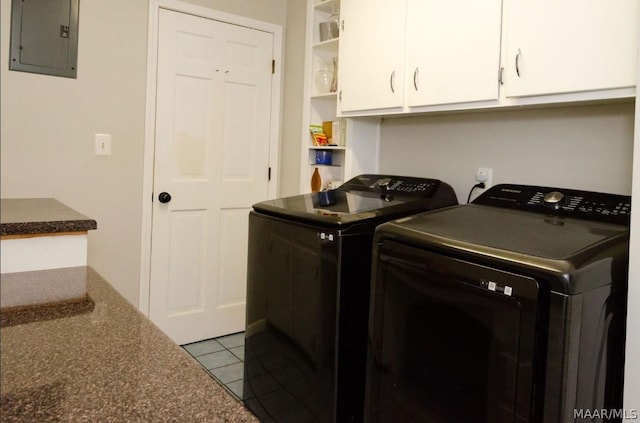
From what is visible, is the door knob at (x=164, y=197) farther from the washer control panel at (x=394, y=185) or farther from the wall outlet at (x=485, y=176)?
the wall outlet at (x=485, y=176)

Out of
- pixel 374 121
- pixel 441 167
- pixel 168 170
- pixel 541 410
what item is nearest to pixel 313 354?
pixel 541 410

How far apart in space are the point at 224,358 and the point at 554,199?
2093mm

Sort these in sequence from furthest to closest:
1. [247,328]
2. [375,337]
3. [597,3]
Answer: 1. [247,328]
2. [375,337]
3. [597,3]

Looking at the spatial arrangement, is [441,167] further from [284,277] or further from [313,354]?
[313,354]

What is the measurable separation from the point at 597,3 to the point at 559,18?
11 centimetres

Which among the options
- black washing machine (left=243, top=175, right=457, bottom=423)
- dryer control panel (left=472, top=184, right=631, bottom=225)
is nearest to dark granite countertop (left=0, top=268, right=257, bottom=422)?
black washing machine (left=243, top=175, right=457, bottom=423)

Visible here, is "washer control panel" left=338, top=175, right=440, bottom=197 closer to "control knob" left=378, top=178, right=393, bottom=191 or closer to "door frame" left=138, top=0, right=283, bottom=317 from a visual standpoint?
"control knob" left=378, top=178, right=393, bottom=191

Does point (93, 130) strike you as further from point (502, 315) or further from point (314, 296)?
point (502, 315)

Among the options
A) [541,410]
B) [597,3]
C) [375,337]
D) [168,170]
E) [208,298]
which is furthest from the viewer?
[208,298]

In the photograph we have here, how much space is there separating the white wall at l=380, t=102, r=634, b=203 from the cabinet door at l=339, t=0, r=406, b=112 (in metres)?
0.33

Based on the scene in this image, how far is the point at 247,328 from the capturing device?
2.21 metres

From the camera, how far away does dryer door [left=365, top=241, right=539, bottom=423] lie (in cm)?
113

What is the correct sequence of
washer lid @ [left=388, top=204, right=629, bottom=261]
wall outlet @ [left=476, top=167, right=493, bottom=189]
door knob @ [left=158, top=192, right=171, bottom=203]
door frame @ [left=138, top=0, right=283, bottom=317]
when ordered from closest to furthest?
washer lid @ [left=388, top=204, right=629, bottom=261] < wall outlet @ [left=476, top=167, right=493, bottom=189] < door frame @ [left=138, top=0, right=283, bottom=317] < door knob @ [left=158, top=192, right=171, bottom=203]

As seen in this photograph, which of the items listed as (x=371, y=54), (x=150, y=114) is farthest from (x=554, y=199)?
(x=150, y=114)
